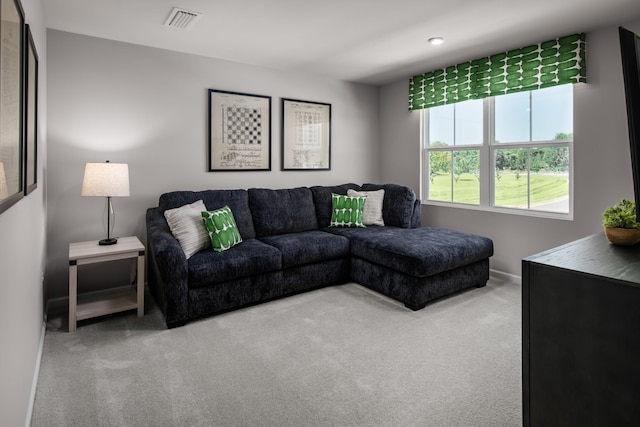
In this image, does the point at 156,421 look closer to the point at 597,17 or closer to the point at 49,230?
the point at 49,230

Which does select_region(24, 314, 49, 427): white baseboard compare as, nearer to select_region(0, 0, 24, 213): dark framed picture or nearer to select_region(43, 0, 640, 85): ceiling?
A: select_region(0, 0, 24, 213): dark framed picture

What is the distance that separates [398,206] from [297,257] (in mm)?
1485

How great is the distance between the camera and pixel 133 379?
216 cm

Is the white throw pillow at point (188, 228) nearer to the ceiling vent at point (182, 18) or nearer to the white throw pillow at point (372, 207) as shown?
the ceiling vent at point (182, 18)

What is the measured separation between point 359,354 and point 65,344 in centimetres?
198

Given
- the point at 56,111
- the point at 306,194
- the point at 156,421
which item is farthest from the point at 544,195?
the point at 56,111

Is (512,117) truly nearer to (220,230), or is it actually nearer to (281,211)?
(281,211)

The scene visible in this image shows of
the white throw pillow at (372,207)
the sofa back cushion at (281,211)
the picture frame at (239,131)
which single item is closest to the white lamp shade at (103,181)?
the picture frame at (239,131)

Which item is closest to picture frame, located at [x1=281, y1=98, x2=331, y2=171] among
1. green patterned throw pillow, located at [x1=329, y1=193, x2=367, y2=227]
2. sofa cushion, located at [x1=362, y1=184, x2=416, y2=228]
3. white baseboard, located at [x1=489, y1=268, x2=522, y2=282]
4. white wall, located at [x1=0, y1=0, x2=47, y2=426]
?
green patterned throw pillow, located at [x1=329, y1=193, x2=367, y2=227]

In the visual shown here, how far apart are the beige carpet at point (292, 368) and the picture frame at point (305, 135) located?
2059 mm

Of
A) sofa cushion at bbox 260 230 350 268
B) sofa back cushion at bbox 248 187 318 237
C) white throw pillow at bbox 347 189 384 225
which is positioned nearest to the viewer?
sofa cushion at bbox 260 230 350 268

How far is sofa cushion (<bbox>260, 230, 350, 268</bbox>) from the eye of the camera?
3.49 m

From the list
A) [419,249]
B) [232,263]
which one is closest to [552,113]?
[419,249]

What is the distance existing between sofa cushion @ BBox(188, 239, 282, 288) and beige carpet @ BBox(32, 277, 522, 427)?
324mm
